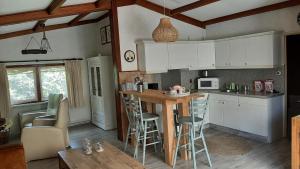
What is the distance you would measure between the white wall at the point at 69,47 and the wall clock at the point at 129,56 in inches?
82.2

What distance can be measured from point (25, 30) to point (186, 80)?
13.1ft

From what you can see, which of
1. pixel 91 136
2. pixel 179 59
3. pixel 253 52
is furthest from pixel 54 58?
pixel 253 52

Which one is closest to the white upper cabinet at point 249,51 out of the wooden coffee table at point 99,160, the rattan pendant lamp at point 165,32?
the rattan pendant lamp at point 165,32

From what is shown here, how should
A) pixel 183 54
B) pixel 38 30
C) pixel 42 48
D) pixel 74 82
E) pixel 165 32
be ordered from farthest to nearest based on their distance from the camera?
pixel 74 82, pixel 42 48, pixel 38 30, pixel 183 54, pixel 165 32

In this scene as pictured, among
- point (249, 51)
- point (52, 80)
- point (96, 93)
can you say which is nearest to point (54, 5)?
point (96, 93)

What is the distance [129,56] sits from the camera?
16.8 feet

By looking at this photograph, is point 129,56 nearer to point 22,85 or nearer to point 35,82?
point 35,82

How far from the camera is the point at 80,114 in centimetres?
679

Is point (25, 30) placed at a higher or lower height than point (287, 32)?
higher

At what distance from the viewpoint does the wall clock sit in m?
5.09

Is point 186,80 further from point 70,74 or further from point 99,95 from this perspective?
point 70,74

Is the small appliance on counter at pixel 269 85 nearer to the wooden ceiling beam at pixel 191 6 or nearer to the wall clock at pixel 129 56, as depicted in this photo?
the wooden ceiling beam at pixel 191 6

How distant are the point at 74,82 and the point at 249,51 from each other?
4.32 meters

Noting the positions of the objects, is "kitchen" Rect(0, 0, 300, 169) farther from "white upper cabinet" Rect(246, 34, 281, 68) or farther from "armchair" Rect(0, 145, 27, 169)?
"armchair" Rect(0, 145, 27, 169)
